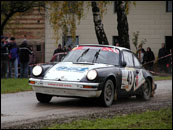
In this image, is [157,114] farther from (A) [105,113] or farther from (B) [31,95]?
(B) [31,95]

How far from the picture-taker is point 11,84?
18.2 meters

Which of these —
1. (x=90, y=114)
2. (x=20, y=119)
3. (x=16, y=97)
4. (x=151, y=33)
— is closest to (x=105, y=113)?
(x=90, y=114)

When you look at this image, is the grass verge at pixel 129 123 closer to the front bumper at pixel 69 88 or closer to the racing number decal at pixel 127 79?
the front bumper at pixel 69 88

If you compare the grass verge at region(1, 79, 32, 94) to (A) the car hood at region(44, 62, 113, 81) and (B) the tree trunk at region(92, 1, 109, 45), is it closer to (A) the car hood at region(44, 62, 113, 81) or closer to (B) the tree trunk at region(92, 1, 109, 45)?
(B) the tree trunk at region(92, 1, 109, 45)

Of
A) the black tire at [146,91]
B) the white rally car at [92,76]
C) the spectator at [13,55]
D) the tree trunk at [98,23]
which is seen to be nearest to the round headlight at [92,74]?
the white rally car at [92,76]

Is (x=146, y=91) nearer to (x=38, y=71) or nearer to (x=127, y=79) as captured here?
(x=127, y=79)

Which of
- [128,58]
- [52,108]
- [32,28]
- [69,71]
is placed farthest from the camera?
[32,28]

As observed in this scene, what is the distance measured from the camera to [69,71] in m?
11.6

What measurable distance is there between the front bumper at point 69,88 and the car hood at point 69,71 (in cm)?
13

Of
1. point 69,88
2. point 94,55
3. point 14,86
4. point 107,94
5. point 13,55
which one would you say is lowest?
point 14,86

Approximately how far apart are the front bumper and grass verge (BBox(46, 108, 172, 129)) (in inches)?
60.9

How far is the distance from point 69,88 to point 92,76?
22.1 inches

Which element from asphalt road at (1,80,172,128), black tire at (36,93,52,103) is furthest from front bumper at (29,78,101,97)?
black tire at (36,93,52,103)

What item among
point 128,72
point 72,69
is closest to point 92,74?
point 72,69
